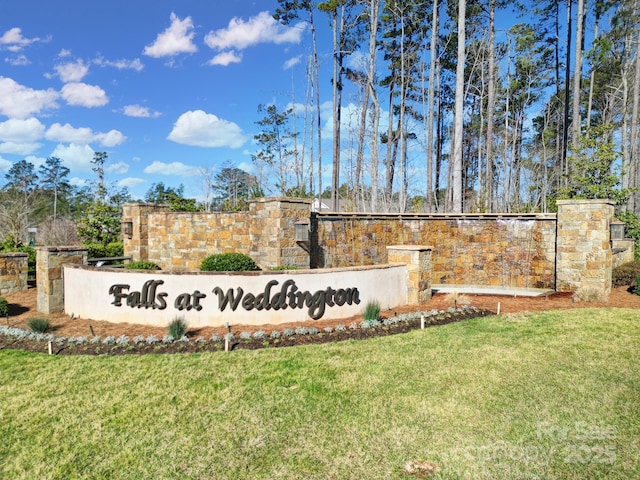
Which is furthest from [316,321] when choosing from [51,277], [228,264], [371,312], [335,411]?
[51,277]

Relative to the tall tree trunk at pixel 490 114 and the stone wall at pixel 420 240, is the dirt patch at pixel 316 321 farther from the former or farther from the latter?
the tall tree trunk at pixel 490 114

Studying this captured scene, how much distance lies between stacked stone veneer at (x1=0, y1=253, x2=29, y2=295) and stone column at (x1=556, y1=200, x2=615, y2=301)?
14404mm

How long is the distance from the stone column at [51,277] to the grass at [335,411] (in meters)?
2.48

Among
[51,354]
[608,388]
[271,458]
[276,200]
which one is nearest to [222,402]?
[271,458]

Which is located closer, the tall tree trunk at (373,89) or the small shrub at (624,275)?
the small shrub at (624,275)

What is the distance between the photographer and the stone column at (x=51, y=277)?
843 cm

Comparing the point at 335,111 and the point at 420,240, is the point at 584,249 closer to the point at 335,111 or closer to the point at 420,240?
the point at 420,240

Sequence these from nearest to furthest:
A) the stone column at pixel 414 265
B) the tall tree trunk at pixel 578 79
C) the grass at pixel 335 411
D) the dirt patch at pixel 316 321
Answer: the grass at pixel 335 411 → the dirt patch at pixel 316 321 → the stone column at pixel 414 265 → the tall tree trunk at pixel 578 79

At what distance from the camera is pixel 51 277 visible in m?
8.45

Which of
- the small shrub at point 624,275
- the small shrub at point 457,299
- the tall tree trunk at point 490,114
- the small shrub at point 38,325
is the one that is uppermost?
the tall tree trunk at point 490,114

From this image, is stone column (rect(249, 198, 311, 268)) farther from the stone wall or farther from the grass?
the grass

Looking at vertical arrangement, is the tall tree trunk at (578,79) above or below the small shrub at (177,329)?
above

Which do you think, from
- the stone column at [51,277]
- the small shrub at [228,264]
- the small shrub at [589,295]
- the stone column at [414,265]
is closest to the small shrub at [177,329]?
the small shrub at [228,264]

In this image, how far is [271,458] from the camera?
335cm
